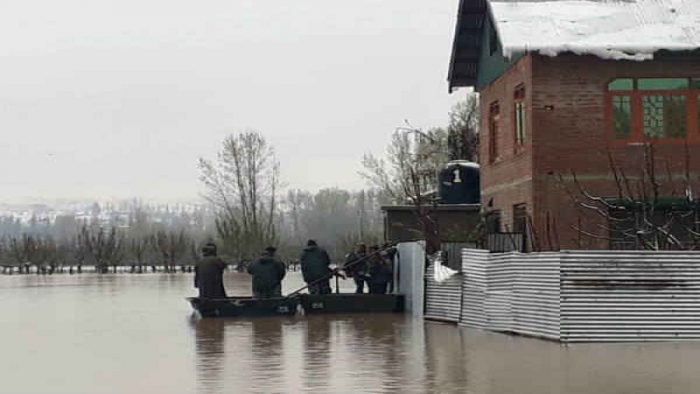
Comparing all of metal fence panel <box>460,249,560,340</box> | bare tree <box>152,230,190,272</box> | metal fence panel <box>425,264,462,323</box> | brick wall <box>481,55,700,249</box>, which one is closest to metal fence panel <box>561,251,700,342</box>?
metal fence panel <box>460,249,560,340</box>

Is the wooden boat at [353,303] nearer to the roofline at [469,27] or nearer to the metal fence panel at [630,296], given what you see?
the roofline at [469,27]

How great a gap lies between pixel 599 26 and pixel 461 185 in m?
11.3

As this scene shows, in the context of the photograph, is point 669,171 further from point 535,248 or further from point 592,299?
point 592,299

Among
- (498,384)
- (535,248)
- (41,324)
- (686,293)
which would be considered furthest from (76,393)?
(535,248)

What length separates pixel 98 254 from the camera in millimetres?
67562

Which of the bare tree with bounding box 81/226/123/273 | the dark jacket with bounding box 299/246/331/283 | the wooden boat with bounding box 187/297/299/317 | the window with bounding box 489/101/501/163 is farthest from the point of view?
the bare tree with bounding box 81/226/123/273

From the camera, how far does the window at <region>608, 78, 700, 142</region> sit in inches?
952

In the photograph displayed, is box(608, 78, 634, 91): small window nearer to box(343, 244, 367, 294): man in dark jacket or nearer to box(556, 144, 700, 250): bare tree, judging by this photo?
box(556, 144, 700, 250): bare tree

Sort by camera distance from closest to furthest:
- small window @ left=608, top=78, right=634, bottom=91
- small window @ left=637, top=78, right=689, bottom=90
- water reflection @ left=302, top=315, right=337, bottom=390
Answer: water reflection @ left=302, top=315, right=337, bottom=390 < small window @ left=637, top=78, right=689, bottom=90 < small window @ left=608, top=78, right=634, bottom=91

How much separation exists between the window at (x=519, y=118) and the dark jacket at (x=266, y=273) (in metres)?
5.97

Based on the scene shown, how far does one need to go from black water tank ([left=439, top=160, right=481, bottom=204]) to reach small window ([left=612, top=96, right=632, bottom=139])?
10.1 meters

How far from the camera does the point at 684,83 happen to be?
24.2 metres

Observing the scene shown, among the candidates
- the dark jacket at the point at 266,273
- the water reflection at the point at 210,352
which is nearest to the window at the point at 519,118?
the dark jacket at the point at 266,273

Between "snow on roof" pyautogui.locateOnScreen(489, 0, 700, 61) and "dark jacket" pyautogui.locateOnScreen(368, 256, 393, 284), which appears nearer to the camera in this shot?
"snow on roof" pyautogui.locateOnScreen(489, 0, 700, 61)
